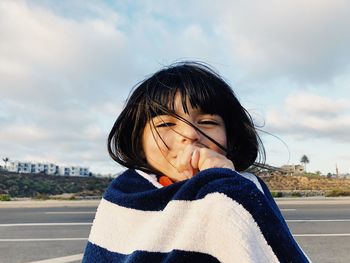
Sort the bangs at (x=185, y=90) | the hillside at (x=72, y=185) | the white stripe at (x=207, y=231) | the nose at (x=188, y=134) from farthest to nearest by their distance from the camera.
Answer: the hillside at (x=72, y=185) < the bangs at (x=185, y=90) < the nose at (x=188, y=134) < the white stripe at (x=207, y=231)

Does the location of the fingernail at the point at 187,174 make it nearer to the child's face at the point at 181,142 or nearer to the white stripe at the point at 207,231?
the child's face at the point at 181,142

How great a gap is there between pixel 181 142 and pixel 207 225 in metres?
0.35

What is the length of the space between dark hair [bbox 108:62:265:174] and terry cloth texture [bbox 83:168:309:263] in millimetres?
265

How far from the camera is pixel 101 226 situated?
4.29 ft

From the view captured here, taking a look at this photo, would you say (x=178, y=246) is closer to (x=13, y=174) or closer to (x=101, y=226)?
(x=101, y=226)

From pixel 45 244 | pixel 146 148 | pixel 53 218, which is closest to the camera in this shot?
pixel 146 148

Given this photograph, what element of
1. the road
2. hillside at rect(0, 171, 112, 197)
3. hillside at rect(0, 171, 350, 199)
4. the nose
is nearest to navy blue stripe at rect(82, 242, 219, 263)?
the nose

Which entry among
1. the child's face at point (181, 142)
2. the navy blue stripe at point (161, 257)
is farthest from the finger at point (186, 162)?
the navy blue stripe at point (161, 257)

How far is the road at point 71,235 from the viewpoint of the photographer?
6957mm

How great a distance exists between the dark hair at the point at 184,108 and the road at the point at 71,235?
17.3ft

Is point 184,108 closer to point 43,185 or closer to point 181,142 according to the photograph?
point 181,142

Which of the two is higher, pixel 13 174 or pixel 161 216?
pixel 161 216

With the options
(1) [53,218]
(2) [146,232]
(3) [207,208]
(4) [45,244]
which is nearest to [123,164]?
(2) [146,232]

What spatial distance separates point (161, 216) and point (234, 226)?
189 millimetres
